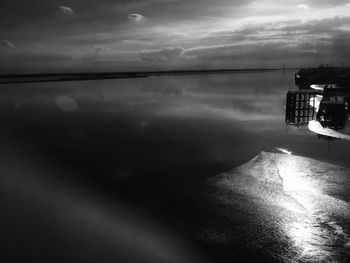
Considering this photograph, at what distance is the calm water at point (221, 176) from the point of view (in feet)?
30.1

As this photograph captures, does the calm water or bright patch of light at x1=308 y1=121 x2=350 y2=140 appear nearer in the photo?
the calm water

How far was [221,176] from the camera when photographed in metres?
14.0

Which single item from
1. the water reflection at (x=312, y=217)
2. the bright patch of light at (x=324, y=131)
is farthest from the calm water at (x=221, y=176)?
the bright patch of light at (x=324, y=131)

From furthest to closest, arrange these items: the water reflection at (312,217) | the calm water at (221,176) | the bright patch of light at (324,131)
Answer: the bright patch of light at (324,131)
the calm water at (221,176)
the water reflection at (312,217)

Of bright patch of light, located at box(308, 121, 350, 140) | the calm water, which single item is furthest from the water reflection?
bright patch of light, located at box(308, 121, 350, 140)

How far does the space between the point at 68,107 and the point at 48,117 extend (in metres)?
7.90

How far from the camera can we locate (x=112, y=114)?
33.4 meters

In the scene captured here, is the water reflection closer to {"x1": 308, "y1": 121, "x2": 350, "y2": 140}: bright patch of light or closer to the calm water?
the calm water

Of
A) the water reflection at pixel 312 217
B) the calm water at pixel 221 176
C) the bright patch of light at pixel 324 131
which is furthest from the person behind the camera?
the bright patch of light at pixel 324 131

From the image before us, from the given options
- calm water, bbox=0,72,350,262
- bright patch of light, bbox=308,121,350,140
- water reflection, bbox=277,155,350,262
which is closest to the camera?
water reflection, bbox=277,155,350,262

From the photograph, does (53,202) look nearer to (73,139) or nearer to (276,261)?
(276,261)

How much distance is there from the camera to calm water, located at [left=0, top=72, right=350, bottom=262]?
916 cm

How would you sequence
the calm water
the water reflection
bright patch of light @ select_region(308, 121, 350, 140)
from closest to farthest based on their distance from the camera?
the water reflection → the calm water → bright patch of light @ select_region(308, 121, 350, 140)

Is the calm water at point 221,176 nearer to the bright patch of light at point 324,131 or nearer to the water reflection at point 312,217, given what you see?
the water reflection at point 312,217
